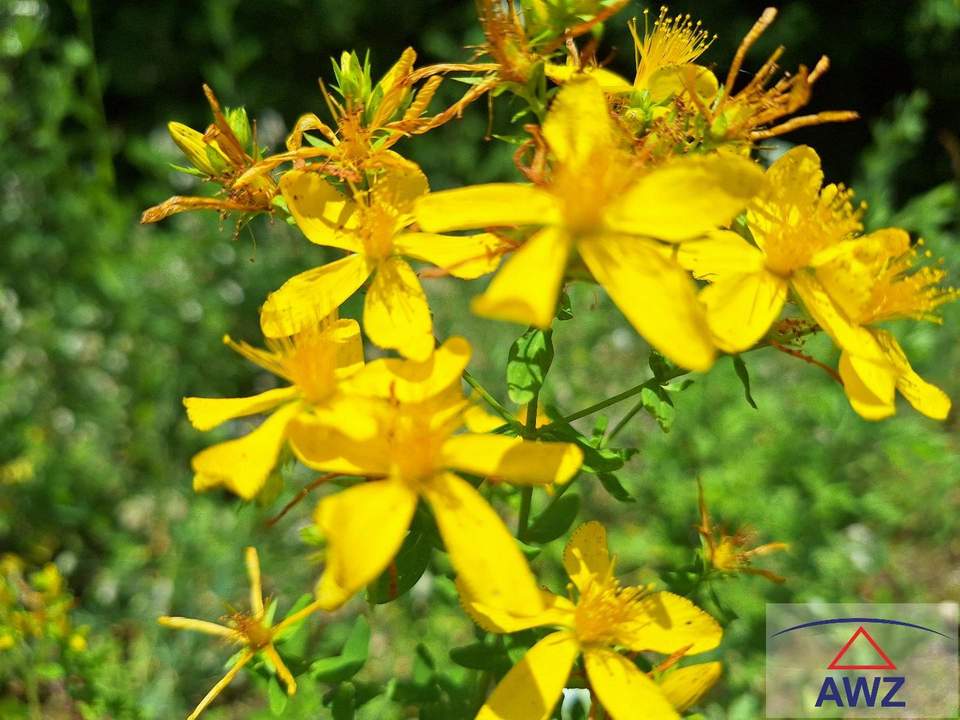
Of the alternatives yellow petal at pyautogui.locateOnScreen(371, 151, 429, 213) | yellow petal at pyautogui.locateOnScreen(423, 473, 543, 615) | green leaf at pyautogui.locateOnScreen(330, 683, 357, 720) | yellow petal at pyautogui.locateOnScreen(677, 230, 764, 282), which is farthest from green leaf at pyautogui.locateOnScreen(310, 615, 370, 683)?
yellow petal at pyautogui.locateOnScreen(677, 230, 764, 282)

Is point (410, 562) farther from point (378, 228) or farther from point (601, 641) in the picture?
point (378, 228)

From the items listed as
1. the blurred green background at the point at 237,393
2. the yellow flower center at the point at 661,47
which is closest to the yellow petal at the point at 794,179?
the yellow flower center at the point at 661,47

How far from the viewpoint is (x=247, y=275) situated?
122 inches

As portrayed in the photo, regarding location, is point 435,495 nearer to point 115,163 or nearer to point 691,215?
point 691,215

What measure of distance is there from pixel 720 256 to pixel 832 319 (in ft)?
0.57

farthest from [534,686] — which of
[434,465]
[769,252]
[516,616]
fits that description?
[769,252]

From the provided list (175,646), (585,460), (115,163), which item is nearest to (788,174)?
(585,460)

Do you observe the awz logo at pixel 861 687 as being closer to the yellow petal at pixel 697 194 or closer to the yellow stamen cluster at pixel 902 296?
the yellow stamen cluster at pixel 902 296

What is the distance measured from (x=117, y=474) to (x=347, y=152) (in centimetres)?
207

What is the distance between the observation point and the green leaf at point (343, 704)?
1.18 meters

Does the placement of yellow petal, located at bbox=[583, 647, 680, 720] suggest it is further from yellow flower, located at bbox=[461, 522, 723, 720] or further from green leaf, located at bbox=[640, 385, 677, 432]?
green leaf, located at bbox=[640, 385, 677, 432]

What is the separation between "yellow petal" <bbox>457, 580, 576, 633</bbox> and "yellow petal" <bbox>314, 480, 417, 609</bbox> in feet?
0.53

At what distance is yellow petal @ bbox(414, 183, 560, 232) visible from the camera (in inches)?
36.1

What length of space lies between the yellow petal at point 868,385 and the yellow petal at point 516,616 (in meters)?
0.45
